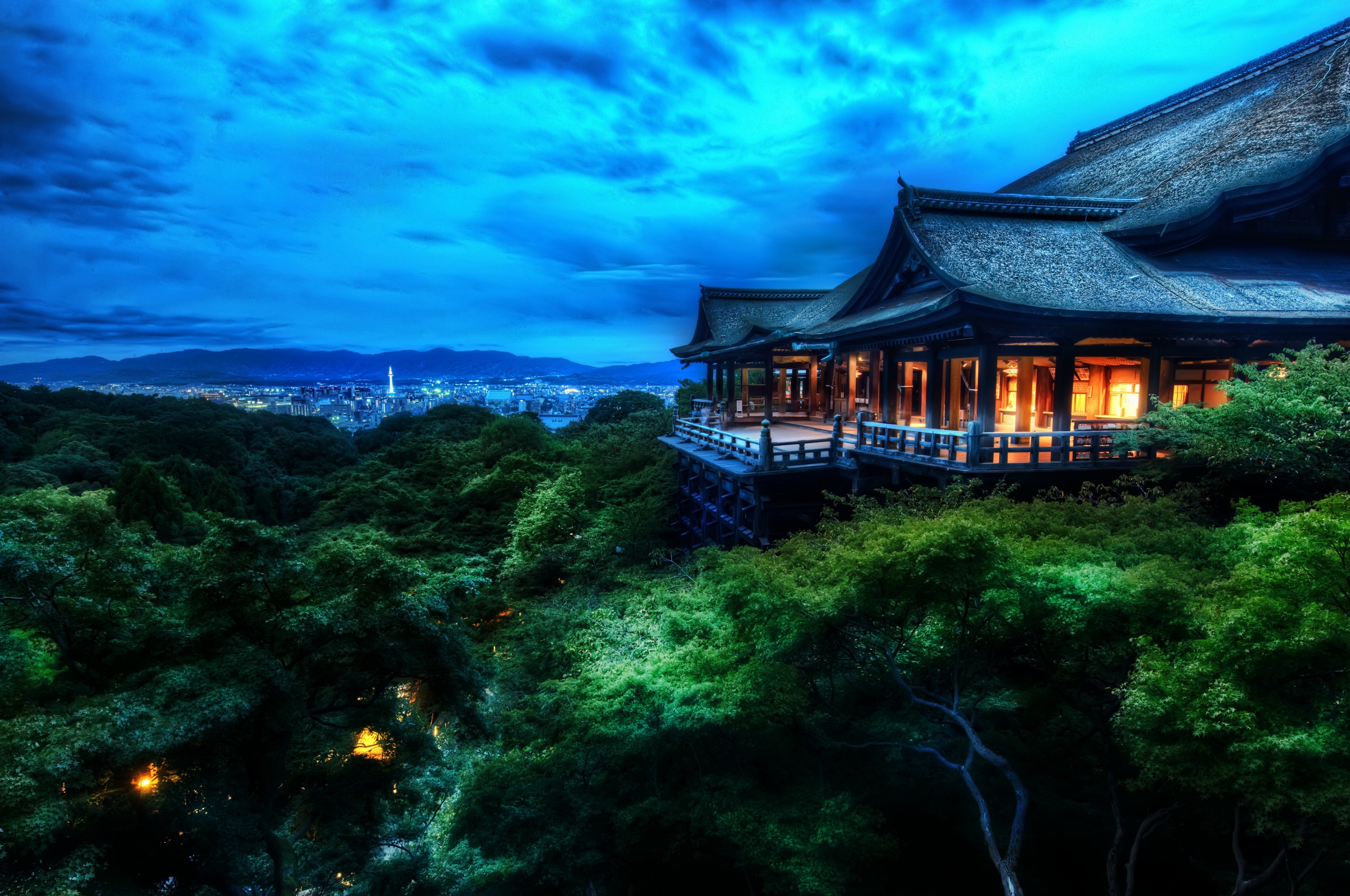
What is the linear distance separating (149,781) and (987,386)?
48.3 feet

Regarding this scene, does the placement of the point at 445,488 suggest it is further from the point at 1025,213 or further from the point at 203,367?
the point at 203,367

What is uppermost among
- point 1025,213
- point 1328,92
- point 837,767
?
point 1328,92

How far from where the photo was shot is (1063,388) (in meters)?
13.9

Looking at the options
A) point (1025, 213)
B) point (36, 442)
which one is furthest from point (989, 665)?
point (36, 442)

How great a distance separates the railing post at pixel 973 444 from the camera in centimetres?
1156

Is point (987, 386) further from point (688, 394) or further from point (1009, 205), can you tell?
point (688, 394)

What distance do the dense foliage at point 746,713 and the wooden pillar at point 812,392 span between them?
15819 millimetres

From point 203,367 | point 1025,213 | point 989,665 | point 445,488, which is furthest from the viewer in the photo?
point 203,367

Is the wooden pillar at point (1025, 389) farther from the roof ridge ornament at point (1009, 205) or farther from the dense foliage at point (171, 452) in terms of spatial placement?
the dense foliage at point (171, 452)

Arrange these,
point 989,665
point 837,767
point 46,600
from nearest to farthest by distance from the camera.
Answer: point 46,600 → point 989,665 → point 837,767

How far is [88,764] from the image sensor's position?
605cm

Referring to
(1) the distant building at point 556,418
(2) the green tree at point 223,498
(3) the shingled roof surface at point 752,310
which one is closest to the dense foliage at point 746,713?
(3) the shingled roof surface at point 752,310

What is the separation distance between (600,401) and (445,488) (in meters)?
26.8

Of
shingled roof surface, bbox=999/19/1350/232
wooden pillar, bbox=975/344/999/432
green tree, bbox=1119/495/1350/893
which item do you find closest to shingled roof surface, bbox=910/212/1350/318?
wooden pillar, bbox=975/344/999/432
